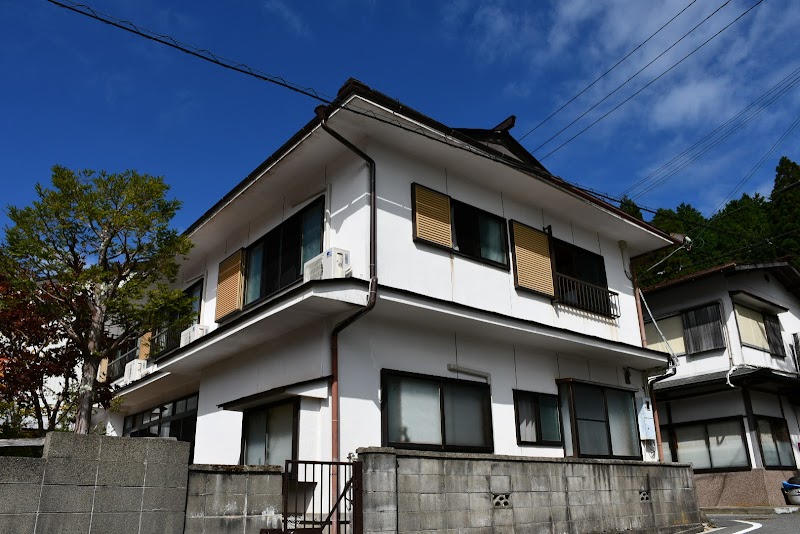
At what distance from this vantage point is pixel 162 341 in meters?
16.1

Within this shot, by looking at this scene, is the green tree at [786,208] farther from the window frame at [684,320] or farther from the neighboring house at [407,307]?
the neighboring house at [407,307]

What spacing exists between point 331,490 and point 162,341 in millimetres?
8923

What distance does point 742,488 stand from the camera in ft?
57.1

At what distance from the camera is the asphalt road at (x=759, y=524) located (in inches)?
467

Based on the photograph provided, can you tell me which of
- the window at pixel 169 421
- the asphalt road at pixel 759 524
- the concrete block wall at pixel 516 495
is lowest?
the asphalt road at pixel 759 524

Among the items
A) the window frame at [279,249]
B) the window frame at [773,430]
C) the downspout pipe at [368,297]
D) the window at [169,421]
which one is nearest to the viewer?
the downspout pipe at [368,297]

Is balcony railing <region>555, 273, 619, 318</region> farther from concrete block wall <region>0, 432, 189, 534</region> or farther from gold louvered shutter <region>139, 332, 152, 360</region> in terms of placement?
gold louvered shutter <region>139, 332, 152, 360</region>

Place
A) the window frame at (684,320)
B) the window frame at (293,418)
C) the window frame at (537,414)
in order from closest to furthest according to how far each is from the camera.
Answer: the window frame at (293,418) < the window frame at (537,414) < the window frame at (684,320)

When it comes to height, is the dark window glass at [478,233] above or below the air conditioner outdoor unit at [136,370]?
above

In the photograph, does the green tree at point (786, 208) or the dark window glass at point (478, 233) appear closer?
the dark window glass at point (478, 233)

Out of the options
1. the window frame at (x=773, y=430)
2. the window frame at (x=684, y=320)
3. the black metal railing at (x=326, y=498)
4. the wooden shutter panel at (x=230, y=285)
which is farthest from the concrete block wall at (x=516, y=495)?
the window frame at (x=684, y=320)

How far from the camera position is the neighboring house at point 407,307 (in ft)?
31.7

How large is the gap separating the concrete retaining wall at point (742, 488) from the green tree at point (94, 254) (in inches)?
569

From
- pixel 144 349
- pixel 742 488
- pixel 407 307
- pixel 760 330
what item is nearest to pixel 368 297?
pixel 407 307
